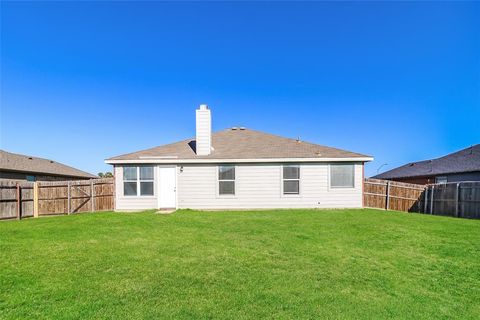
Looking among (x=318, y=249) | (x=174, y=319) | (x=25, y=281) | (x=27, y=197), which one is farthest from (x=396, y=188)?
(x=27, y=197)

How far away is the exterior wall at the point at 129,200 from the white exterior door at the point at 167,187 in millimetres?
251

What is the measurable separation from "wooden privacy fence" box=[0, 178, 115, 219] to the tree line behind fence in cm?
1387

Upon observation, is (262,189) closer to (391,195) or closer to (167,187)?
(167,187)

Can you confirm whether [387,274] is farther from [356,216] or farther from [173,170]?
[173,170]

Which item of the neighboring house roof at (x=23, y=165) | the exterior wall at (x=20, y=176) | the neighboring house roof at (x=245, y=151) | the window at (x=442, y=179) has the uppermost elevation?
the neighboring house roof at (x=245, y=151)

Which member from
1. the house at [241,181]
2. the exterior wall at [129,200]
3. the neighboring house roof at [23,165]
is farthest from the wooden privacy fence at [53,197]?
the neighboring house roof at [23,165]

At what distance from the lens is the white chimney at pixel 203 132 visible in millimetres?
13383

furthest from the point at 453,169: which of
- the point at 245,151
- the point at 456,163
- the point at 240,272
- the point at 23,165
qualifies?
the point at 23,165

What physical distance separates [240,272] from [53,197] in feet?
38.5

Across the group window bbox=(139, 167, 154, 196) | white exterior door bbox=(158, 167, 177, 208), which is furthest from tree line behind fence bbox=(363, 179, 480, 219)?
window bbox=(139, 167, 154, 196)

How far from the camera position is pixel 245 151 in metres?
13.7

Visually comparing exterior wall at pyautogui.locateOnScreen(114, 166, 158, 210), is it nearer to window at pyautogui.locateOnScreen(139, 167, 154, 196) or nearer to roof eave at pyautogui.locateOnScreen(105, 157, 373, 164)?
window at pyautogui.locateOnScreen(139, 167, 154, 196)

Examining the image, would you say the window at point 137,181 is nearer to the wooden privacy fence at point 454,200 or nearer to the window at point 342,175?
the window at point 342,175

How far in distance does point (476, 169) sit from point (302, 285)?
17513mm
